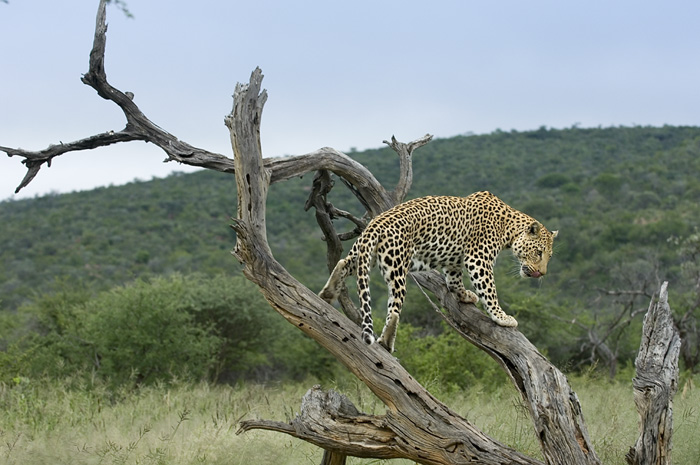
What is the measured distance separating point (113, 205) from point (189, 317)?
102 ft

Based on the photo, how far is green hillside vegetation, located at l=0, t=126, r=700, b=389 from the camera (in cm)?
1686

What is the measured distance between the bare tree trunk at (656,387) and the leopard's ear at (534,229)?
1.13 m

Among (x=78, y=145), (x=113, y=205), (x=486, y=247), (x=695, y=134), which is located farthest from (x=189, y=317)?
(x=695, y=134)

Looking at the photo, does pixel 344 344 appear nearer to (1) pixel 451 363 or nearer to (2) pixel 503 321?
(2) pixel 503 321

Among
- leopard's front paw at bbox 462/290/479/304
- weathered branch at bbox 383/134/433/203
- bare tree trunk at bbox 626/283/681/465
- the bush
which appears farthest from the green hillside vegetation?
bare tree trunk at bbox 626/283/681/465

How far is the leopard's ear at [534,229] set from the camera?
678cm

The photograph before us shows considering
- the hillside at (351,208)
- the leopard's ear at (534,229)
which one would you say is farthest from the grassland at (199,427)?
the hillside at (351,208)

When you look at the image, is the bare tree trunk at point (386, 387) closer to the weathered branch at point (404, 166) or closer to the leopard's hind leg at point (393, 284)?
the leopard's hind leg at point (393, 284)

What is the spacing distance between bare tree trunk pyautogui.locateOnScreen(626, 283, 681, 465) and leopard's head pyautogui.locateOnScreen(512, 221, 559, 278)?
0.98m

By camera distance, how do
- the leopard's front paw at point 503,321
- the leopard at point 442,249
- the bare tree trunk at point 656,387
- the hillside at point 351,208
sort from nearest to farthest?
the bare tree trunk at point 656,387
the leopard at point 442,249
the leopard's front paw at point 503,321
the hillside at point 351,208

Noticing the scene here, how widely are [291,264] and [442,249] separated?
973 inches

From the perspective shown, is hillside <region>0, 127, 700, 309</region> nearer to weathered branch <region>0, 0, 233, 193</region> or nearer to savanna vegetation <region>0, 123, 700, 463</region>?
savanna vegetation <region>0, 123, 700, 463</region>

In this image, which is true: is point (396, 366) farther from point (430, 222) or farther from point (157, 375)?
point (157, 375)

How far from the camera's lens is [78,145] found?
24.5 feet
